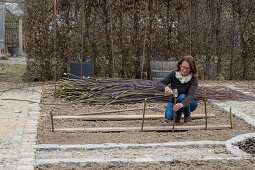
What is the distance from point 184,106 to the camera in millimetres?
6156

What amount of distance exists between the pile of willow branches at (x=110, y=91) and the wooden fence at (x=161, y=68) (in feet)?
8.03

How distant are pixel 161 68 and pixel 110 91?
3.27m

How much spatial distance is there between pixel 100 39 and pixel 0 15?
36.7ft

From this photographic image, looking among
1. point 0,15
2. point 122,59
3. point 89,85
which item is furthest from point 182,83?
point 0,15

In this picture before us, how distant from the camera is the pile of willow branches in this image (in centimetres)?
823

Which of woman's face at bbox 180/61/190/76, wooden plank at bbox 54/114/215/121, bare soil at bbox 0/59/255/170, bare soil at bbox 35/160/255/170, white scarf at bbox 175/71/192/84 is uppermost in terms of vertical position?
woman's face at bbox 180/61/190/76

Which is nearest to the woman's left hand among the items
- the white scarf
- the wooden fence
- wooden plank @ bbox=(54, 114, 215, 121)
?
the white scarf

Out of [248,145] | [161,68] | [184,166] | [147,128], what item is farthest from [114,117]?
[161,68]

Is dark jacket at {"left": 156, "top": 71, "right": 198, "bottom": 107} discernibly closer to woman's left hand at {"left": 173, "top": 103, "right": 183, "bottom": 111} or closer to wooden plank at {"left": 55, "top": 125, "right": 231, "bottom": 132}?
woman's left hand at {"left": 173, "top": 103, "right": 183, "bottom": 111}

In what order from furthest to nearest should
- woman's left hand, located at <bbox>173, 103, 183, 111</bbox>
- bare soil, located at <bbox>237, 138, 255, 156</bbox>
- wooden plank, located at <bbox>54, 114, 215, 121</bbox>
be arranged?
wooden plank, located at <bbox>54, 114, 215, 121</bbox>
woman's left hand, located at <bbox>173, 103, 183, 111</bbox>
bare soil, located at <bbox>237, 138, 255, 156</bbox>

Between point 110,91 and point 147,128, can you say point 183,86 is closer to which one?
point 147,128

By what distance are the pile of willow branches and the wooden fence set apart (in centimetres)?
245

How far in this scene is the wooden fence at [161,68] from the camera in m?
11.2

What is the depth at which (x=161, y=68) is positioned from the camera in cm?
1131
